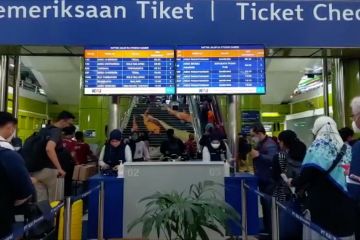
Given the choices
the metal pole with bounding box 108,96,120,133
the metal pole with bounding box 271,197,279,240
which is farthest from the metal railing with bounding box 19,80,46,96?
the metal pole with bounding box 271,197,279,240

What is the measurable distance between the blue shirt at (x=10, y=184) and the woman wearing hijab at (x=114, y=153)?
3084mm

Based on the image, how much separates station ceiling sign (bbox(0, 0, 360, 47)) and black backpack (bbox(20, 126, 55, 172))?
4.22 ft

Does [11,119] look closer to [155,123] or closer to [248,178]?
[248,178]

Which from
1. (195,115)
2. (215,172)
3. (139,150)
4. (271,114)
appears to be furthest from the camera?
(271,114)

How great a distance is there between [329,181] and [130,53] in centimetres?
342

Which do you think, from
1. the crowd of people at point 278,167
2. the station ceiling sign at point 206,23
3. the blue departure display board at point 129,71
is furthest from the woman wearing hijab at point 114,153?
the station ceiling sign at point 206,23

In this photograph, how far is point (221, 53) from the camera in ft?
19.4

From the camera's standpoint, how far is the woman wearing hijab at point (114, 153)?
6325 millimetres

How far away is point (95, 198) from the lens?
5617mm

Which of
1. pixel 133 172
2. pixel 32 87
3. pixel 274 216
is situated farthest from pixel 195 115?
pixel 274 216

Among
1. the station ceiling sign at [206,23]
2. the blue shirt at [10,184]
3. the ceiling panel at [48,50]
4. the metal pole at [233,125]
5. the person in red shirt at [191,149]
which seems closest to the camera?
the blue shirt at [10,184]

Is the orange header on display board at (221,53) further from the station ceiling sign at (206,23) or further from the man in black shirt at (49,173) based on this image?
the man in black shirt at (49,173)

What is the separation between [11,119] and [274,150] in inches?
130

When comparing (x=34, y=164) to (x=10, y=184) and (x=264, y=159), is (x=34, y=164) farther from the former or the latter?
(x=264, y=159)
